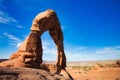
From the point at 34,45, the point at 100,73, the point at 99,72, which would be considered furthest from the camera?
the point at 99,72

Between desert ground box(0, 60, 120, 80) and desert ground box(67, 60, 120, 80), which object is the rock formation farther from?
desert ground box(67, 60, 120, 80)

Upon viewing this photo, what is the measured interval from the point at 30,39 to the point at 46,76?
36.5 feet

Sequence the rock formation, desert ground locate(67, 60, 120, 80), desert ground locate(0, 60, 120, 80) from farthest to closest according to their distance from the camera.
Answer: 1. desert ground locate(67, 60, 120, 80)
2. desert ground locate(0, 60, 120, 80)
3. the rock formation

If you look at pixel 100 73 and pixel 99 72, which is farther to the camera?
pixel 99 72

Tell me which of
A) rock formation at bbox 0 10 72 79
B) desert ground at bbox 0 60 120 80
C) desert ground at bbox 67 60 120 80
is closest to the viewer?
rock formation at bbox 0 10 72 79

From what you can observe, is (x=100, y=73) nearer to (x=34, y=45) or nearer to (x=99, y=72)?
(x=99, y=72)

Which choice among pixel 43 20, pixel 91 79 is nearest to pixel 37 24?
pixel 43 20

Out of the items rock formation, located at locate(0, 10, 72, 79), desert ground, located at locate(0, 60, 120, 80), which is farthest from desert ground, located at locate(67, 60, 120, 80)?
rock formation, located at locate(0, 10, 72, 79)

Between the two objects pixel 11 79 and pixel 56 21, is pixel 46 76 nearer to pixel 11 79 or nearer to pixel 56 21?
pixel 11 79

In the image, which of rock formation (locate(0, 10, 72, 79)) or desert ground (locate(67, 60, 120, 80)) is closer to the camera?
rock formation (locate(0, 10, 72, 79))

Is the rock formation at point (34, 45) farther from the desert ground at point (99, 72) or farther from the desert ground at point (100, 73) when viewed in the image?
the desert ground at point (100, 73)

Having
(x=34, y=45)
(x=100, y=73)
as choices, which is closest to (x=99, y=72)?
(x=100, y=73)

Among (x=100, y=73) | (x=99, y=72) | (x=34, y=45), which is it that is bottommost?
(x=100, y=73)

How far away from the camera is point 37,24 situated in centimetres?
1758
